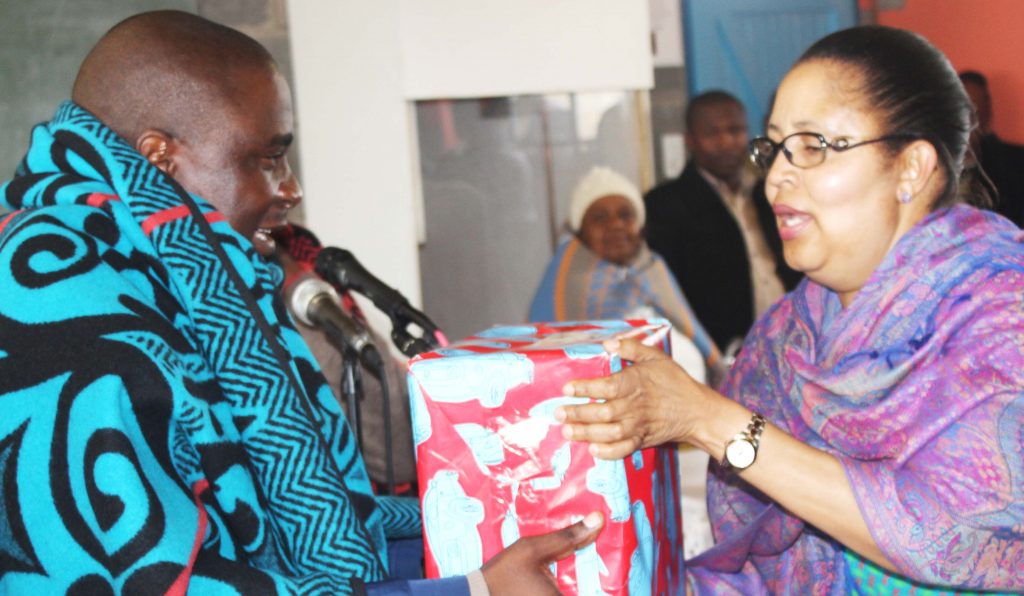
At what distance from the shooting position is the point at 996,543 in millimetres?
1428

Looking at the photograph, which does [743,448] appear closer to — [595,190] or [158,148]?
[158,148]

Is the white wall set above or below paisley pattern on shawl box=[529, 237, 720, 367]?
above

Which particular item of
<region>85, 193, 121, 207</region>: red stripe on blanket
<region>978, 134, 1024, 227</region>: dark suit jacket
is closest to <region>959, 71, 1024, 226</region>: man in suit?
<region>978, 134, 1024, 227</region>: dark suit jacket

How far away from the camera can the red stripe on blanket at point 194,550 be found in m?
1.12

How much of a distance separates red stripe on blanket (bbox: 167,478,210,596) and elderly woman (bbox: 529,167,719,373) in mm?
2626

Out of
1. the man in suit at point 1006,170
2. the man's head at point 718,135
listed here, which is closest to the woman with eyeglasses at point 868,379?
the man's head at point 718,135

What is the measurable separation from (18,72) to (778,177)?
95.8 inches

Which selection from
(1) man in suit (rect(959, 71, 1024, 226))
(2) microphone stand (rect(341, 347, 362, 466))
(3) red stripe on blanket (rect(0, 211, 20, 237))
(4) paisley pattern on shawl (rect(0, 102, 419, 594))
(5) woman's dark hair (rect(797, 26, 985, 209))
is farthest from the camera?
(1) man in suit (rect(959, 71, 1024, 226))

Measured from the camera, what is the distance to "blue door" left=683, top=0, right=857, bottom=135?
229 inches

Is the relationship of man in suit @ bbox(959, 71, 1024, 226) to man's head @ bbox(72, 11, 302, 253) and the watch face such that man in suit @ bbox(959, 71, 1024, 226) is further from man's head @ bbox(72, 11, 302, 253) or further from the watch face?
man's head @ bbox(72, 11, 302, 253)

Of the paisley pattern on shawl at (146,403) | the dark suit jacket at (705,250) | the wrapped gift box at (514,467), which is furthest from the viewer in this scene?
the dark suit jacket at (705,250)

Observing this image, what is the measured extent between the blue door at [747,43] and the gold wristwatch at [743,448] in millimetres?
4630

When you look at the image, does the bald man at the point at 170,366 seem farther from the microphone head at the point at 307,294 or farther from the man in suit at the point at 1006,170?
the man in suit at the point at 1006,170

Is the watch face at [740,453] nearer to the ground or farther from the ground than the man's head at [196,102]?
nearer to the ground
